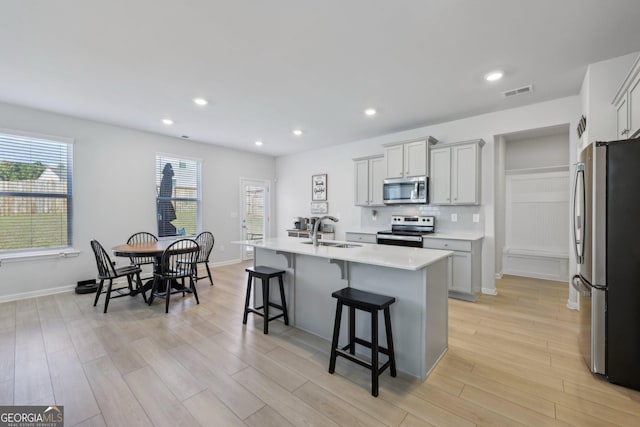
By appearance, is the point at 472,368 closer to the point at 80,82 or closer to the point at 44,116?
the point at 80,82

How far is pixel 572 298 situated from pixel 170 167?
6861 mm

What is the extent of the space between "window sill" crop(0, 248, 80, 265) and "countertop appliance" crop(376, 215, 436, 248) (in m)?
4.93

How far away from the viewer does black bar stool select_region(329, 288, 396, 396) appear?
1.94 m

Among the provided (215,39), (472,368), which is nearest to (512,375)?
(472,368)

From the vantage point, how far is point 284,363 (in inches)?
91.0

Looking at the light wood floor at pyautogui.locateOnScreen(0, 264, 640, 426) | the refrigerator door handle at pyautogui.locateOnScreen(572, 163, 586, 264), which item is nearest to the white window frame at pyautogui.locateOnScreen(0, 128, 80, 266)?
the light wood floor at pyautogui.locateOnScreen(0, 264, 640, 426)

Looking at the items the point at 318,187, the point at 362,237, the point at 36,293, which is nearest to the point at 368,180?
the point at 362,237

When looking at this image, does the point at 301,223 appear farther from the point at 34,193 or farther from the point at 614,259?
the point at 614,259

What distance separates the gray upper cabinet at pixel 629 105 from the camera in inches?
83.8

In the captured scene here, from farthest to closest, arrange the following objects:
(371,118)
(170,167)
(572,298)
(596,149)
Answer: (170,167), (371,118), (572,298), (596,149)

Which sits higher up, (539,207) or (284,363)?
(539,207)

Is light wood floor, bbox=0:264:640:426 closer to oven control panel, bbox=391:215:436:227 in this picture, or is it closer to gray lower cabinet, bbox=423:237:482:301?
gray lower cabinet, bbox=423:237:482:301

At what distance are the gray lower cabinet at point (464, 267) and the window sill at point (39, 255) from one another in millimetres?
5665

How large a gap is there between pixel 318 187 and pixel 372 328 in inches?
189
